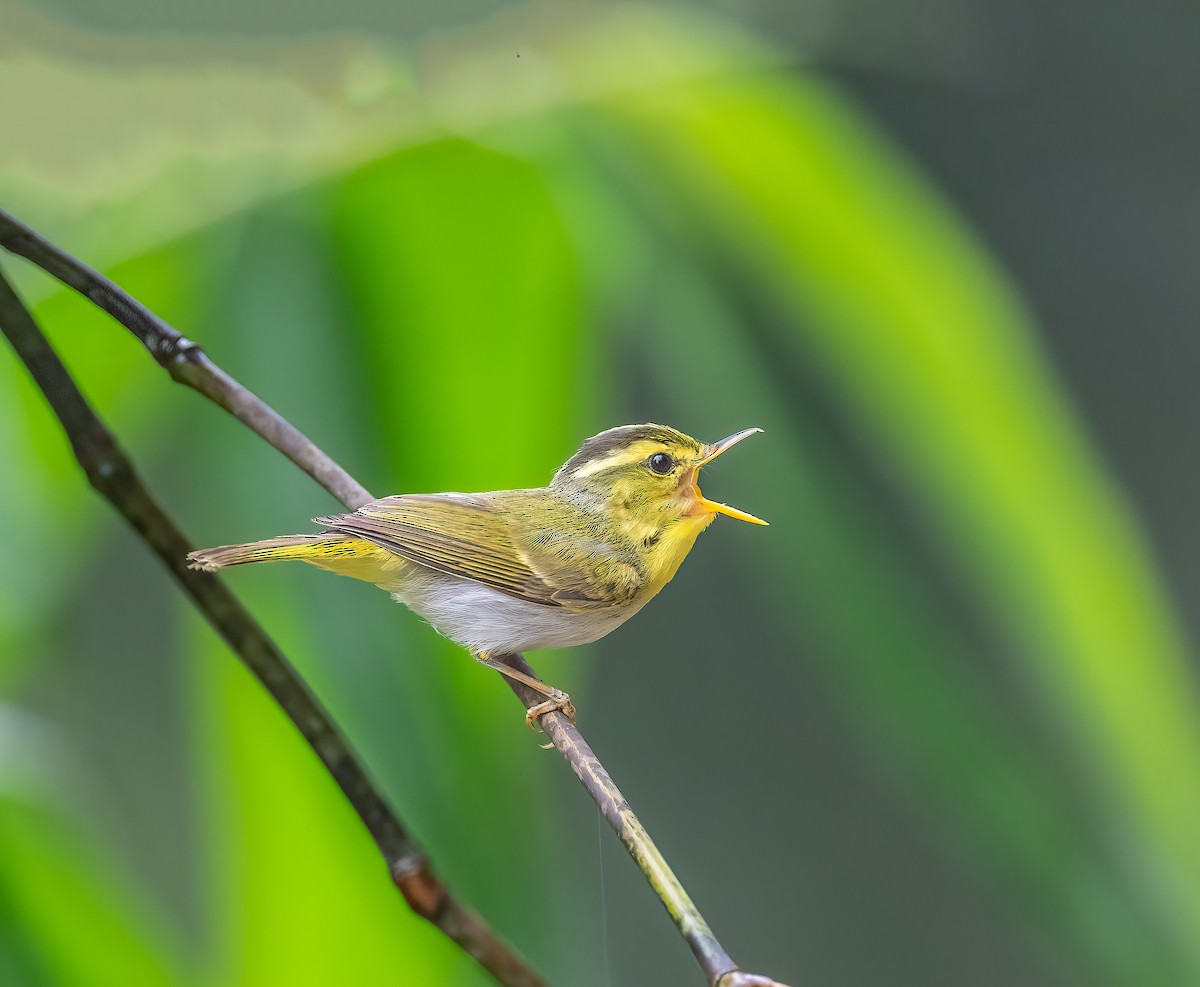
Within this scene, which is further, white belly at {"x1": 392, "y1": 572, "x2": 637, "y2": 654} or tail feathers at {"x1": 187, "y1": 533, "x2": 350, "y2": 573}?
white belly at {"x1": 392, "y1": 572, "x2": 637, "y2": 654}

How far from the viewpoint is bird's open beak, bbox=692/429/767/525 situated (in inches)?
15.5

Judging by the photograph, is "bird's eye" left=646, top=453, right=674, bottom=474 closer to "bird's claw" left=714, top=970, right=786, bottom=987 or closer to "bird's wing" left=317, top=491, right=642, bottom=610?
"bird's wing" left=317, top=491, right=642, bottom=610

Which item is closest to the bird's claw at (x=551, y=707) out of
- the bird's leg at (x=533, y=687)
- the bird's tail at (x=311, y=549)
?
the bird's leg at (x=533, y=687)

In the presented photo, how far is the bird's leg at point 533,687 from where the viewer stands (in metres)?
0.52

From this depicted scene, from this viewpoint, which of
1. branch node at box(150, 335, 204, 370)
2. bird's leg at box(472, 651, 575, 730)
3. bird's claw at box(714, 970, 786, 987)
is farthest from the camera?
bird's leg at box(472, 651, 575, 730)

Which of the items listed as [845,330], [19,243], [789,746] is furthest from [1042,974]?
[19,243]

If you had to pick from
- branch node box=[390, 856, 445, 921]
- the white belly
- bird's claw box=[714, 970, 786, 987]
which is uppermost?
the white belly

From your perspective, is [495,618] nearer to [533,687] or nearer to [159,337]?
[533,687]

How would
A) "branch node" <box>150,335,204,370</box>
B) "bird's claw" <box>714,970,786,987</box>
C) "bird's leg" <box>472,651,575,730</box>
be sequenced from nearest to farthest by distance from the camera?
"bird's claw" <box>714,970,786,987</box> → "branch node" <box>150,335,204,370</box> → "bird's leg" <box>472,651,575,730</box>

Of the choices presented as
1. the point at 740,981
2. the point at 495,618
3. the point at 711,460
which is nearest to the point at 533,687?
the point at 495,618

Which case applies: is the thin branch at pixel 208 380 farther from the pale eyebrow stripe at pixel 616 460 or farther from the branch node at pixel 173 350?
the pale eyebrow stripe at pixel 616 460

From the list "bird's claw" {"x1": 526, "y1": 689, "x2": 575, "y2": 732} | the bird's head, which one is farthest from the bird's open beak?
"bird's claw" {"x1": 526, "y1": 689, "x2": 575, "y2": 732}

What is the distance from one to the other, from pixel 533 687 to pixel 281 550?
13 centimetres

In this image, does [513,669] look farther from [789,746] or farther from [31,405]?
[789,746]
